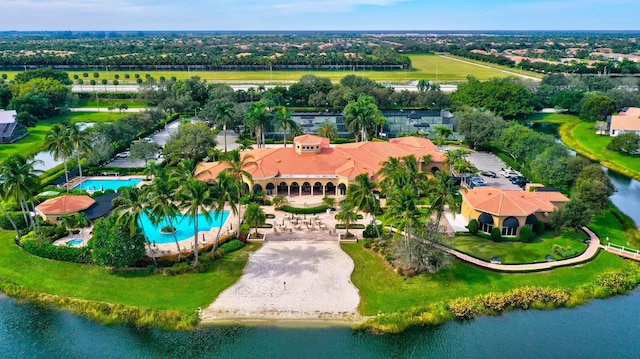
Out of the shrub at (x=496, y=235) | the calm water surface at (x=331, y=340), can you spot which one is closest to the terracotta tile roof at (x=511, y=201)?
the shrub at (x=496, y=235)

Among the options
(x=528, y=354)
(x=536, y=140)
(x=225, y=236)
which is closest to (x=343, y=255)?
(x=225, y=236)

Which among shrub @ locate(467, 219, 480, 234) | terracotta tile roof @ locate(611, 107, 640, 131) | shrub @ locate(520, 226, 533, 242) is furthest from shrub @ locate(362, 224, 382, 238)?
terracotta tile roof @ locate(611, 107, 640, 131)

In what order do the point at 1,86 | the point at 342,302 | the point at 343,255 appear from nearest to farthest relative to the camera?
the point at 342,302, the point at 343,255, the point at 1,86

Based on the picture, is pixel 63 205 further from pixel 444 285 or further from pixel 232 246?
pixel 444 285

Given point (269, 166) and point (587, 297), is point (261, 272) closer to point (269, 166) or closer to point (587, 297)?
point (269, 166)

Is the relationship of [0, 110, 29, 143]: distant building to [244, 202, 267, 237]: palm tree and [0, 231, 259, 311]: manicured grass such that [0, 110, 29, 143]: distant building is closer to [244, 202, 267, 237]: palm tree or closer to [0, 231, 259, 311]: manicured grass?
[0, 231, 259, 311]: manicured grass

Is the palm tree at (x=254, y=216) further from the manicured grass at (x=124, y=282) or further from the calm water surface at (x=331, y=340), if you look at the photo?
the calm water surface at (x=331, y=340)

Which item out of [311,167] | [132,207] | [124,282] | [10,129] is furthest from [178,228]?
[10,129]
